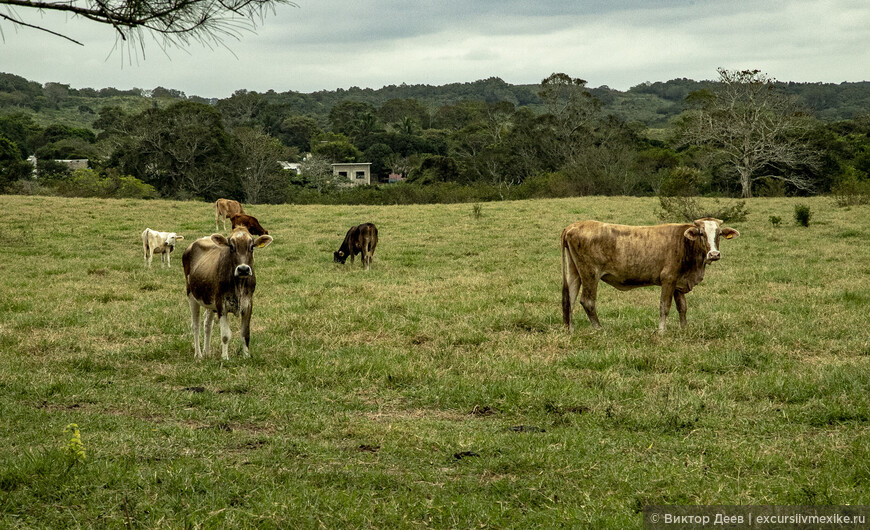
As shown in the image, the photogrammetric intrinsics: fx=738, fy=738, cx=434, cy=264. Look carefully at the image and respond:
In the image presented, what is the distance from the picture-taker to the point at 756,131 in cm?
4669

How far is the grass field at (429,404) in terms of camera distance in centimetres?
478

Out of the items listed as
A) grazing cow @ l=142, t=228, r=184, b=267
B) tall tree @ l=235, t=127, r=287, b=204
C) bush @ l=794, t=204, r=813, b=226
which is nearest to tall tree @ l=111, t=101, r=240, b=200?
tall tree @ l=235, t=127, r=287, b=204

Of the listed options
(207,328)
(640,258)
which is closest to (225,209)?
(207,328)

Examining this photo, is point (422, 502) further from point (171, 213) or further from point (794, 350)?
point (171, 213)

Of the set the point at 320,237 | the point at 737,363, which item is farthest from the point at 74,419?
the point at 320,237

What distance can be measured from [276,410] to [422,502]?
247 cm

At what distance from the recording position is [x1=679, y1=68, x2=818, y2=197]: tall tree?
4553cm

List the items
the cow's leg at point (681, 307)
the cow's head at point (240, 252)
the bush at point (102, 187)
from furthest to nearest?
the bush at point (102, 187) < the cow's leg at point (681, 307) < the cow's head at point (240, 252)

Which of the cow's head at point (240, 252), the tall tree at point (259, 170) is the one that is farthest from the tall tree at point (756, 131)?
the cow's head at point (240, 252)

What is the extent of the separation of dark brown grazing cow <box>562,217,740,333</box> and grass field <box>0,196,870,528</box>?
571mm

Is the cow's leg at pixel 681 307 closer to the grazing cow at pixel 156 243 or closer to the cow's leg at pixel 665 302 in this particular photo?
the cow's leg at pixel 665 302

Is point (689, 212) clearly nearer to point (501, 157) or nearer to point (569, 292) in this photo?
point (569, 292)

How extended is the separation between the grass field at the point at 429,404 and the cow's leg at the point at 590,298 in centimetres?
31

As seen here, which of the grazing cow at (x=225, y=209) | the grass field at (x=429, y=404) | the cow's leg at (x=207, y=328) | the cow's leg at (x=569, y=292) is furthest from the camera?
the grazing cow at (x=225, y=209)
